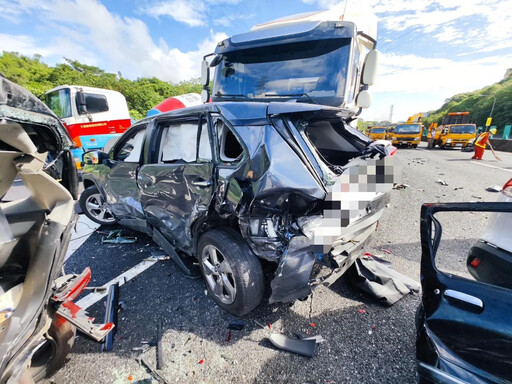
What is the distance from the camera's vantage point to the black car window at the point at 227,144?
2090 mm

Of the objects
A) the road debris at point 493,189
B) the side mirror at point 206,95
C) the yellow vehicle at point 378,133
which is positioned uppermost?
the side mirror at point 206,95

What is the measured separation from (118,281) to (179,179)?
1.43 m

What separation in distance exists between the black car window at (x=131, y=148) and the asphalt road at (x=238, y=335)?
1.35 m

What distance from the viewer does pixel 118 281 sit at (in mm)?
2732

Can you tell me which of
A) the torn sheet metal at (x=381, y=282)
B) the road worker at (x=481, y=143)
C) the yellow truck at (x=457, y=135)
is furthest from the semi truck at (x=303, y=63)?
the yellow truck at (x=457, y=135)

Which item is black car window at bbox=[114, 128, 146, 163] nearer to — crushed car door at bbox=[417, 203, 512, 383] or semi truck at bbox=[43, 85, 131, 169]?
crushed car door at bbox=[417, 203, 512, 383]

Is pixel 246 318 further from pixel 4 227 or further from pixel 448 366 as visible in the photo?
pixel 4 227

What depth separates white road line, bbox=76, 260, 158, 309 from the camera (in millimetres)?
2403

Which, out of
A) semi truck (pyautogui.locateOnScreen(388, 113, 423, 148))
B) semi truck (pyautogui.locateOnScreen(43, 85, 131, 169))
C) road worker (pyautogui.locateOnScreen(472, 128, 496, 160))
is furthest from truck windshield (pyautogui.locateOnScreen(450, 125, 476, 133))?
semi truck (pyautogui.locateOnScreen(43, 85, 131, 169))

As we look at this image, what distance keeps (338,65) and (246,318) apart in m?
3.97

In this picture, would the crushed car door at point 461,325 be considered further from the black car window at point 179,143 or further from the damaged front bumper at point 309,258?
the black car window at point 179,143

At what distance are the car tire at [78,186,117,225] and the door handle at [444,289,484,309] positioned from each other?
4461 mm

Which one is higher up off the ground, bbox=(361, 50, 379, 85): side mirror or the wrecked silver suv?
bbox=(361, 50, 379, 85): side mirror

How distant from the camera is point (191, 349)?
194cm
